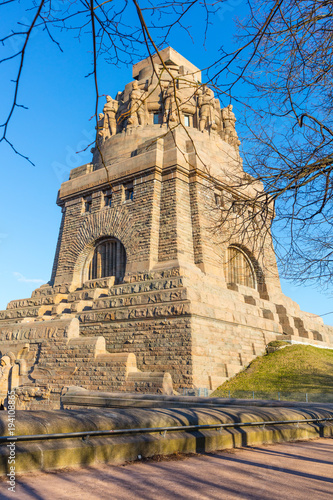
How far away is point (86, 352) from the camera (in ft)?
53.3

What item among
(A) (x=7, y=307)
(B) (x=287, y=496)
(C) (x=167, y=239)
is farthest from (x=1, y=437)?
(A) (x=7, y=307)

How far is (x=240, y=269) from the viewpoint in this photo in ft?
74.0

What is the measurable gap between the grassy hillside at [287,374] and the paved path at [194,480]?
927cm

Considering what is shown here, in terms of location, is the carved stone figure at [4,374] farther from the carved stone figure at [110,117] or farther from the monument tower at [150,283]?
the carved stone figure at [110,117]

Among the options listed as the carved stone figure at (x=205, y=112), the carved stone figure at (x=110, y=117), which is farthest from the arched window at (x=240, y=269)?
the carved stone figure at (x=110, y=117)

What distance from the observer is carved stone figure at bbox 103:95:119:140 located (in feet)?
88.2

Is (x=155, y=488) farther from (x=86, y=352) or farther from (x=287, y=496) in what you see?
(x=86, y=352)

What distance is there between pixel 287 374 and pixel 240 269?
7.87 metres

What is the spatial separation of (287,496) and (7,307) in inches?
857

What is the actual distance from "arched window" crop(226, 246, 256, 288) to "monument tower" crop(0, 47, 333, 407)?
67 mm

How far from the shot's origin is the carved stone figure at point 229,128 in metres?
26.9

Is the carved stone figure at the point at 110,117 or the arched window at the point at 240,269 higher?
the carved stone figure at the point at 110,117

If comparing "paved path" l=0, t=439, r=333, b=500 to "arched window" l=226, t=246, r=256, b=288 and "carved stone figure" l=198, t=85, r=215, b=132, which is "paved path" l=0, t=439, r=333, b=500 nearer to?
"arched window" l=226, t=246, r=256, b=288

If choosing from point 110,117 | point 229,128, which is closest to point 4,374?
point 110,117
